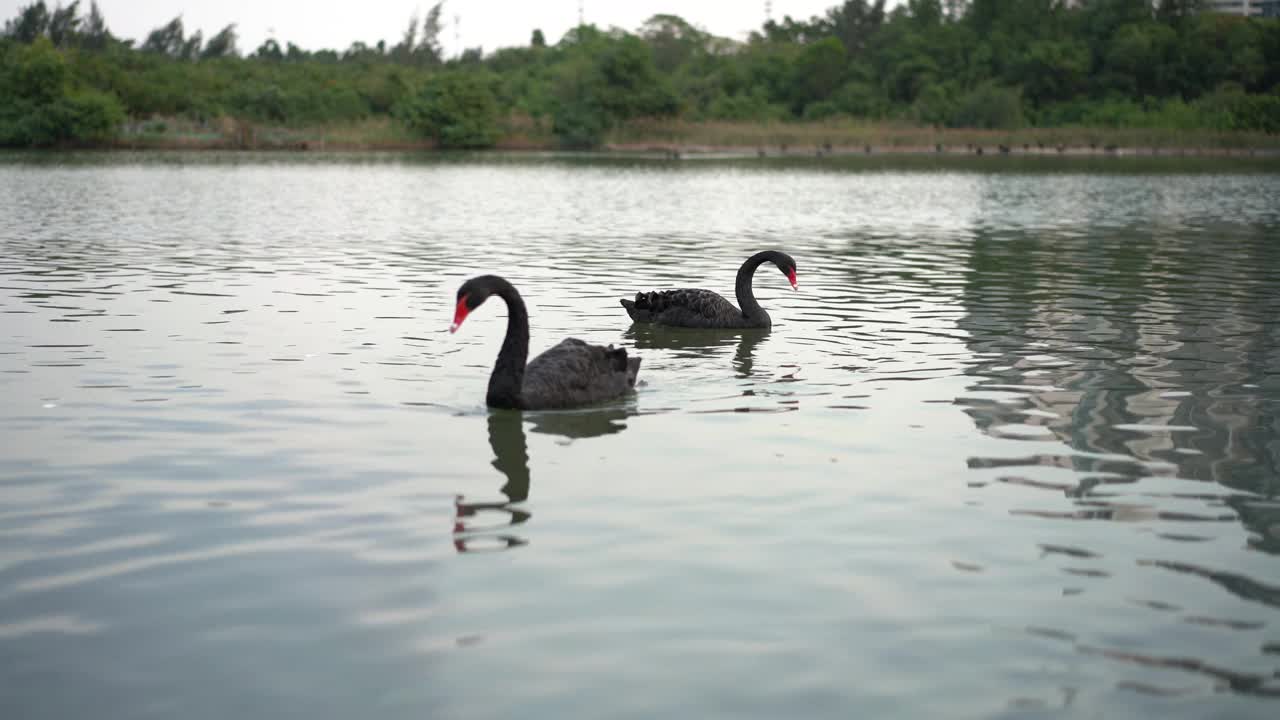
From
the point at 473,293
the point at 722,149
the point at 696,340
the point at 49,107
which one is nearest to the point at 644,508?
the point at 473,293

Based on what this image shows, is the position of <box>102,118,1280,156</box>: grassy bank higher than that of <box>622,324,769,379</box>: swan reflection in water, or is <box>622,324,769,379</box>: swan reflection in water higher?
<box>102,118,1280,156</box>: grassy bank

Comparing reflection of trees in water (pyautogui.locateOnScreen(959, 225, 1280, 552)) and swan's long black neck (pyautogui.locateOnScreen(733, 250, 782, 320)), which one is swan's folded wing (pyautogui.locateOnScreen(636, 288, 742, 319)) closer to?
swan's long black neck (pyautogui.locateOnScreen(733, 250, 782, 320))

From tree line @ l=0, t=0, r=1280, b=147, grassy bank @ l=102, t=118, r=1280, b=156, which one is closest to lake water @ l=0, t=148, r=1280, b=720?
grassy bank @ l=102, t=118, r=1280, b=156

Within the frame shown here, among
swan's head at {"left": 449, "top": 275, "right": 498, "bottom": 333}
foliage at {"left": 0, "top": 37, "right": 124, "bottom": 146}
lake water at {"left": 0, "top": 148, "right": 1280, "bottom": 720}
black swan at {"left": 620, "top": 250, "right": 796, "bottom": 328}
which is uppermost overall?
foliage at {"left": 0, "top": 37, "right": 124, "bottom": 146}

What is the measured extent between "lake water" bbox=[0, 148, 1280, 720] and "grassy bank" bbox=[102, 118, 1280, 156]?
189 feet

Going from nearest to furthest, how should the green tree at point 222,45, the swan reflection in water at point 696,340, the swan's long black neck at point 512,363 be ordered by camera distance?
the swan's long black neck at point 512,363, the swan reflection in water at point 696,340, the green tree at point 222,45

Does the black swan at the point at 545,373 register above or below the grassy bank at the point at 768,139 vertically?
below

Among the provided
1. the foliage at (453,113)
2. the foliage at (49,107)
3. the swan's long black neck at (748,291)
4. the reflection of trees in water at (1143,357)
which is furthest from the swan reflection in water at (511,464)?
the foliage at (453,113)

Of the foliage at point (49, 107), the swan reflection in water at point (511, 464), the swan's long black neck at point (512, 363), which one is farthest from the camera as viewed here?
the foliage at point (49, 107)

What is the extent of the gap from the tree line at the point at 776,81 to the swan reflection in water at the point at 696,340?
2431 inches

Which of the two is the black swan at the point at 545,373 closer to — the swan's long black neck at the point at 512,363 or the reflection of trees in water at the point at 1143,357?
the swan's long black neck at the point at 512,363

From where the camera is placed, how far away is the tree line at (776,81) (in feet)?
249

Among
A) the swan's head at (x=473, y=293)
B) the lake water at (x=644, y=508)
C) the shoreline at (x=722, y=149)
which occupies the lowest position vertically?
the lake water at (x=644, y=508)

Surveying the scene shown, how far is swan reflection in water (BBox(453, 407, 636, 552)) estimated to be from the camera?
17.1 feet
